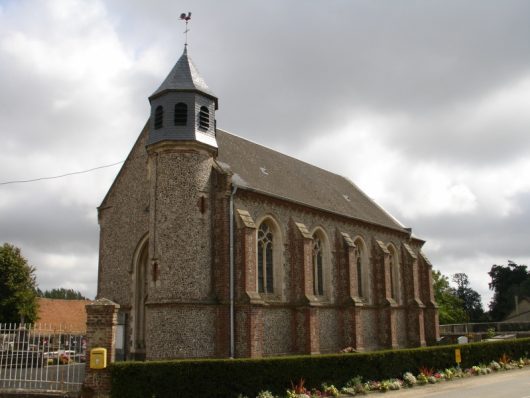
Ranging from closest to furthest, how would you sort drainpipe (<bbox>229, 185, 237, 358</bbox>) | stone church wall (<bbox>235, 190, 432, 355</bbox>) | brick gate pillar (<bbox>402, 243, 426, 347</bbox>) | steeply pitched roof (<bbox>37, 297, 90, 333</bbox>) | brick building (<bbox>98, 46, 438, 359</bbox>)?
1. drainpipe (<bbox>229, 185, 237, 358</bbox>)
2. brick building (<bbox>98, 46, 438, 359</bbox>)
3. stone church wall (<bbox>235, 190, 432, 355</bbox>)
4. brick gate pillar (<bbox>402, 243, 426, 347</bbox>)
5. steeply pitched roof (<bbox>37, 297, 90, 333</bbox>)

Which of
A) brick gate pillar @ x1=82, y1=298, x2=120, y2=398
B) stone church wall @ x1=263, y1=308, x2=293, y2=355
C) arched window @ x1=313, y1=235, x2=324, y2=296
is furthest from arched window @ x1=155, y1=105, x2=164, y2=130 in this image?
brick gate pillar @ x1=82, y1=298, x2=120, y2=398

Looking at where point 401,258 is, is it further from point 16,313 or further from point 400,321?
point 16,313

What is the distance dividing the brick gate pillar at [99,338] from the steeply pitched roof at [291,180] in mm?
9616

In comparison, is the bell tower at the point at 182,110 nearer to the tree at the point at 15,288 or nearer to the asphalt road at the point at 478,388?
the asphalt road at the point at 478,388

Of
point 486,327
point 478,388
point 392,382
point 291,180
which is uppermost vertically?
point 291,180

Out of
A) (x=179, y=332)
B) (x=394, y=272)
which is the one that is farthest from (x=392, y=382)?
(x=394, y=272)

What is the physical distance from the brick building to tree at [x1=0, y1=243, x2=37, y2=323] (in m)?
17.6

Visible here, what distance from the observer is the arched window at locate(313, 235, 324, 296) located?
2622 centimetres

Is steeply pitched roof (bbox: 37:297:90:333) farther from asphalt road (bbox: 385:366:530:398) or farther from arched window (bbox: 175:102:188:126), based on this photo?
asphalt road (bbox: 385:366:530:398)

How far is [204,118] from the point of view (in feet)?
73.8

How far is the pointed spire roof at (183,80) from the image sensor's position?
72.8ft

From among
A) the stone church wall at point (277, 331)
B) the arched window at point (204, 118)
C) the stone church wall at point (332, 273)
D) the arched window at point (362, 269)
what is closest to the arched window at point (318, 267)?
the stone church wall at point (332, 273)

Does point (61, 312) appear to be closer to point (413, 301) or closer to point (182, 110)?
point (413, 301)

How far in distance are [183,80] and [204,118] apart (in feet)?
6.11
